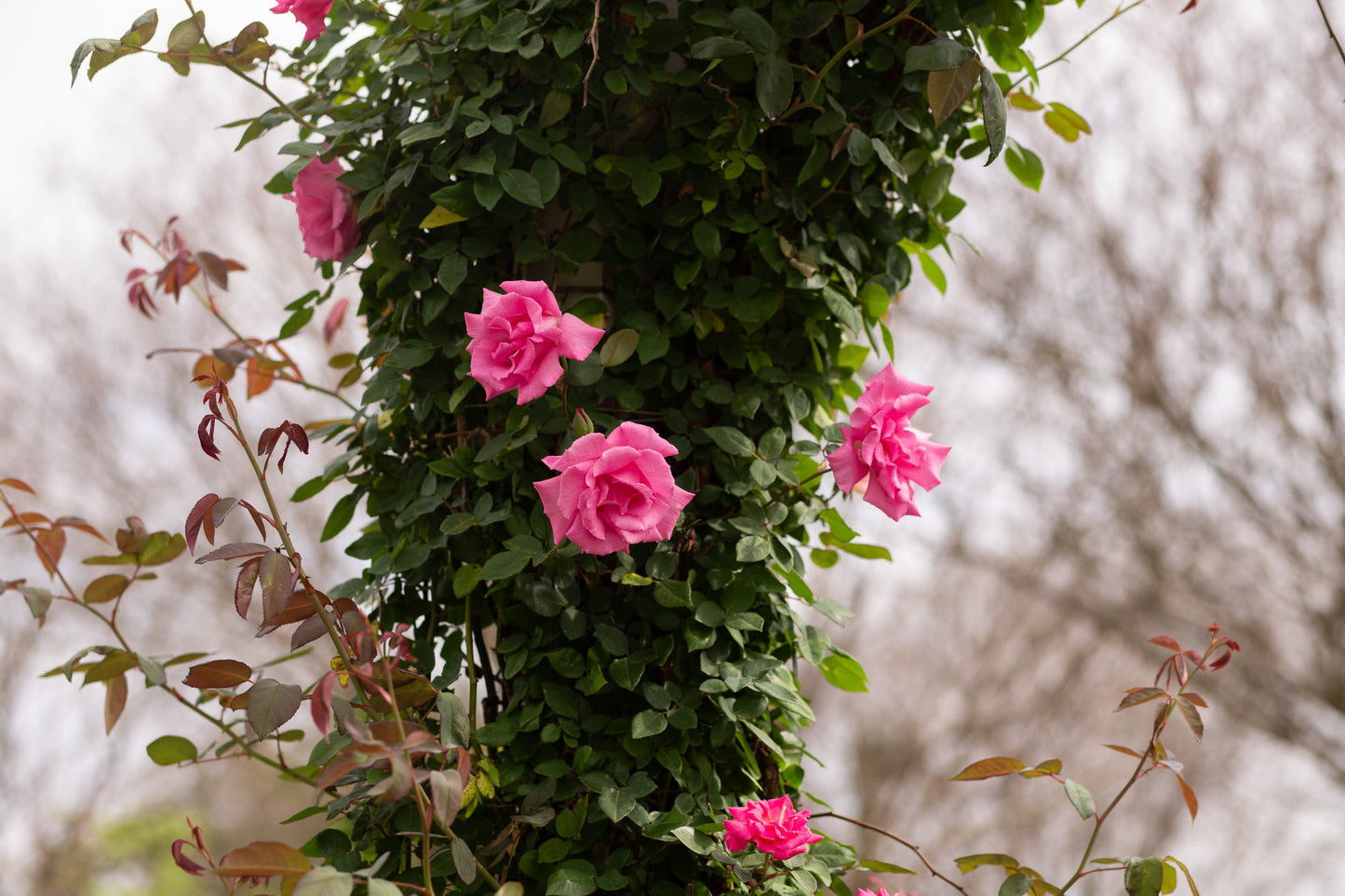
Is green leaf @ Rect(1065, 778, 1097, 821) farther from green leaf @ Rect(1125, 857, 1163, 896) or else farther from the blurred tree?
the blurred tree

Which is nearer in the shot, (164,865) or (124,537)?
(124,537)

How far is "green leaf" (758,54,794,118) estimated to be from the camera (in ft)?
2.95

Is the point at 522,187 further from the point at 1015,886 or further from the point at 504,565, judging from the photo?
the point at 1015,886

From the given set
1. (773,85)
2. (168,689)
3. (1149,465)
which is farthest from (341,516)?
(1149,465)

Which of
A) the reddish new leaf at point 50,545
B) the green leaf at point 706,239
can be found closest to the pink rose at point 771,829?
the green leaf at point 706,239

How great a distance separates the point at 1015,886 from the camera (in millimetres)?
922

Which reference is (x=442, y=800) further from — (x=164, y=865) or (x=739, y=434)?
(x=164, y=865)

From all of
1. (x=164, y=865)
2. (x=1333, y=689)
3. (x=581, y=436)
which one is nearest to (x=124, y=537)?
(x=581, y=436)

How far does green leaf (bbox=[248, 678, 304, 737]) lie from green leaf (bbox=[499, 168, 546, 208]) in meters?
0.49

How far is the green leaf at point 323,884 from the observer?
61 centimetres

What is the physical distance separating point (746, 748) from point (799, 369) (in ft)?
1.31

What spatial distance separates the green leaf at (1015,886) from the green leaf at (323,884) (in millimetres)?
611

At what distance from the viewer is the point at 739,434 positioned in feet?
3.16

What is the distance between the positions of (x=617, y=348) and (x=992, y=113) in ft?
1.31
